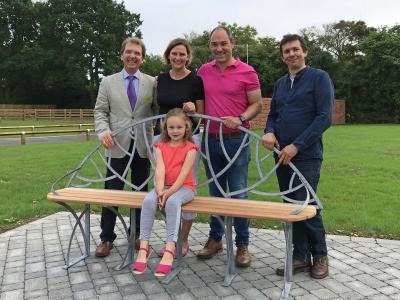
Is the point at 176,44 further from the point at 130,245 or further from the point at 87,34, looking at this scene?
the point at 87,34

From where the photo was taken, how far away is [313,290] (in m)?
3.65

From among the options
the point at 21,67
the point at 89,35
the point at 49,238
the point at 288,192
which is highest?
the point at 89,35

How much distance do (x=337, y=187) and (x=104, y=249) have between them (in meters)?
4.66

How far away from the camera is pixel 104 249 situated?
4543mm

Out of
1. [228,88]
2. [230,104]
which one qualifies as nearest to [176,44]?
[228,88]

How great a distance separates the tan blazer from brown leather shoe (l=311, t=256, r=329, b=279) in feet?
6.41

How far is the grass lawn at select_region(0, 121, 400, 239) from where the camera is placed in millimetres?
5617

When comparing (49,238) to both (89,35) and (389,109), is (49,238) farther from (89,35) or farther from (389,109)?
(89,35)

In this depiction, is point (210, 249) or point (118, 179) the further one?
point (118, 179)

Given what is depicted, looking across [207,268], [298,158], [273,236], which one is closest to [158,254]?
[207,268]

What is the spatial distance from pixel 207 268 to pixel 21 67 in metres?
44.6

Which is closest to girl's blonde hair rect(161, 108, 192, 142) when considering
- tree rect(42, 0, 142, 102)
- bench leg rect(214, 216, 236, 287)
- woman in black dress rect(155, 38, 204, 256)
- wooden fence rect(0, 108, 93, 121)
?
woman in black dress rect(155, 38, 204, 256)

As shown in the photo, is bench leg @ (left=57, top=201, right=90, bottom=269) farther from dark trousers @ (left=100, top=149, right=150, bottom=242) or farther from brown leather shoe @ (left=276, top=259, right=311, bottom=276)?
brown leather shoe @ (left=276, top=259, right=311, bottom=276)

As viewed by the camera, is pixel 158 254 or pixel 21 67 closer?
pixel 158 254
